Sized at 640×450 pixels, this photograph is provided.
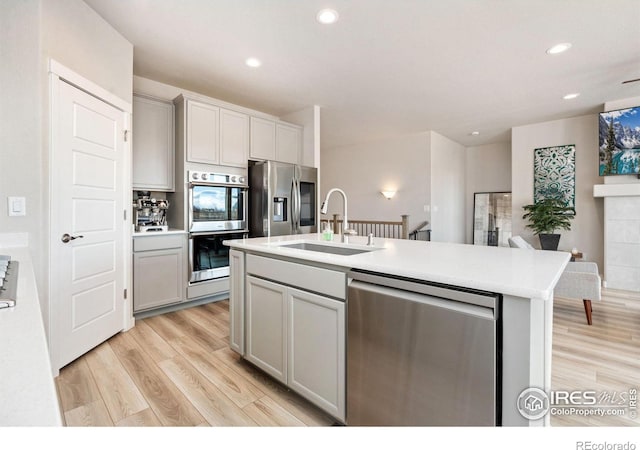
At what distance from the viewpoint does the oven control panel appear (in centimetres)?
351

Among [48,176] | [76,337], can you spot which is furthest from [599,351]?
[48,176]

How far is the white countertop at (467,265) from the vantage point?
108 cm

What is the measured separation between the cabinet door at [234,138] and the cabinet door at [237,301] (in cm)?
194

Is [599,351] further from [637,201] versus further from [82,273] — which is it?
[82,273]

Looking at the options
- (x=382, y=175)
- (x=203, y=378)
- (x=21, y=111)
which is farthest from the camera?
(x=382, y=175)

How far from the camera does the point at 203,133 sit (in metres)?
3.60

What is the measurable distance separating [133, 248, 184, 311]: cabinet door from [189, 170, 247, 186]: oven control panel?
827mm

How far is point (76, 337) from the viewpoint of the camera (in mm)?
2285

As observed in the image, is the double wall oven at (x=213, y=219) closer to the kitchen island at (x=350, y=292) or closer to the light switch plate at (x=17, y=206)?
the kitchen island at (x=350, y=292)

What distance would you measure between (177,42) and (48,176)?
5.50ft

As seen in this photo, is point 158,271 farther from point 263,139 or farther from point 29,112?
point 263,139

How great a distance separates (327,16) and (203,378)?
2890mm

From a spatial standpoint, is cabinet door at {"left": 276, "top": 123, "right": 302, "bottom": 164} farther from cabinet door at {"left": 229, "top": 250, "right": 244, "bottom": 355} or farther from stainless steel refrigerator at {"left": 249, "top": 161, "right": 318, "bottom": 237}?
cabinet door at {"left": 229, "top": 250, "right": 244, "bottom": 355}

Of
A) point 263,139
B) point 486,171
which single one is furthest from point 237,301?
point 486,171
